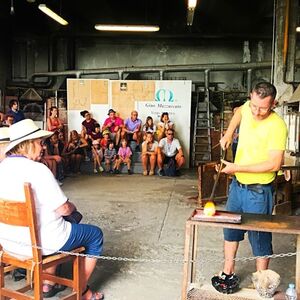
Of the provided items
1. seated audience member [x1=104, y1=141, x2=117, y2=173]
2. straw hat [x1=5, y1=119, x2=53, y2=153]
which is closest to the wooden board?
straw hat [x1=5, y1=119, x2=53, y2=153]

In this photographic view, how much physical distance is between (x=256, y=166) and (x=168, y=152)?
6194 millimetres

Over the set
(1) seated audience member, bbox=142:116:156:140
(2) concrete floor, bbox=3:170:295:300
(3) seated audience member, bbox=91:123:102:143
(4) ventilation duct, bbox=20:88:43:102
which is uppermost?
(4) ventilation duct, bbox=20:88:43:102

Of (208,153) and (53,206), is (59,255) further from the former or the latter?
(208,153)

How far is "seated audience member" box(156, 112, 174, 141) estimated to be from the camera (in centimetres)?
937

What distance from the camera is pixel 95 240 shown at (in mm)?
2715

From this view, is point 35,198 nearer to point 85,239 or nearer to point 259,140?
point 85,239

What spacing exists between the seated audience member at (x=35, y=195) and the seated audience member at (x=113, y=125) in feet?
21.9

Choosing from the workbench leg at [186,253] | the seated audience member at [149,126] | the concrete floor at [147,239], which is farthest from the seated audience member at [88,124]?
the workbench leg at [186,253]

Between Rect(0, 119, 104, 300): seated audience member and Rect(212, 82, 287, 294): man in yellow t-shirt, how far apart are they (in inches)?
38.4

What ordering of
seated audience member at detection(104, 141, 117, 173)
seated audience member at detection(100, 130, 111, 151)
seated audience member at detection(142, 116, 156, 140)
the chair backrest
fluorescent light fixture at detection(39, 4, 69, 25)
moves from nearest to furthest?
the chair backrest
fluorescent light fixture at detection(39, 4, 69, 25)
seated audience member at detection(104, 141, 117, 173)
seated audience member at detection(100, 130, 111, 151)
seated audience member at detection(142, 116, 156, 140)

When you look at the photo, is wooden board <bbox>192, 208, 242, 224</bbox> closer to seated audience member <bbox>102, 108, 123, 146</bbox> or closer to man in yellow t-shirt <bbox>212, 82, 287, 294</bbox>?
man in yellow t-shirt <bbox>212, 82, 287, 294</bbox>

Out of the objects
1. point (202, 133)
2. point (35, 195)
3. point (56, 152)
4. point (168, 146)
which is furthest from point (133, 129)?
point (35, 195)

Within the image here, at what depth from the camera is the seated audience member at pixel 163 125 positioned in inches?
369

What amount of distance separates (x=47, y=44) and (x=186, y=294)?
11300 millimetres
